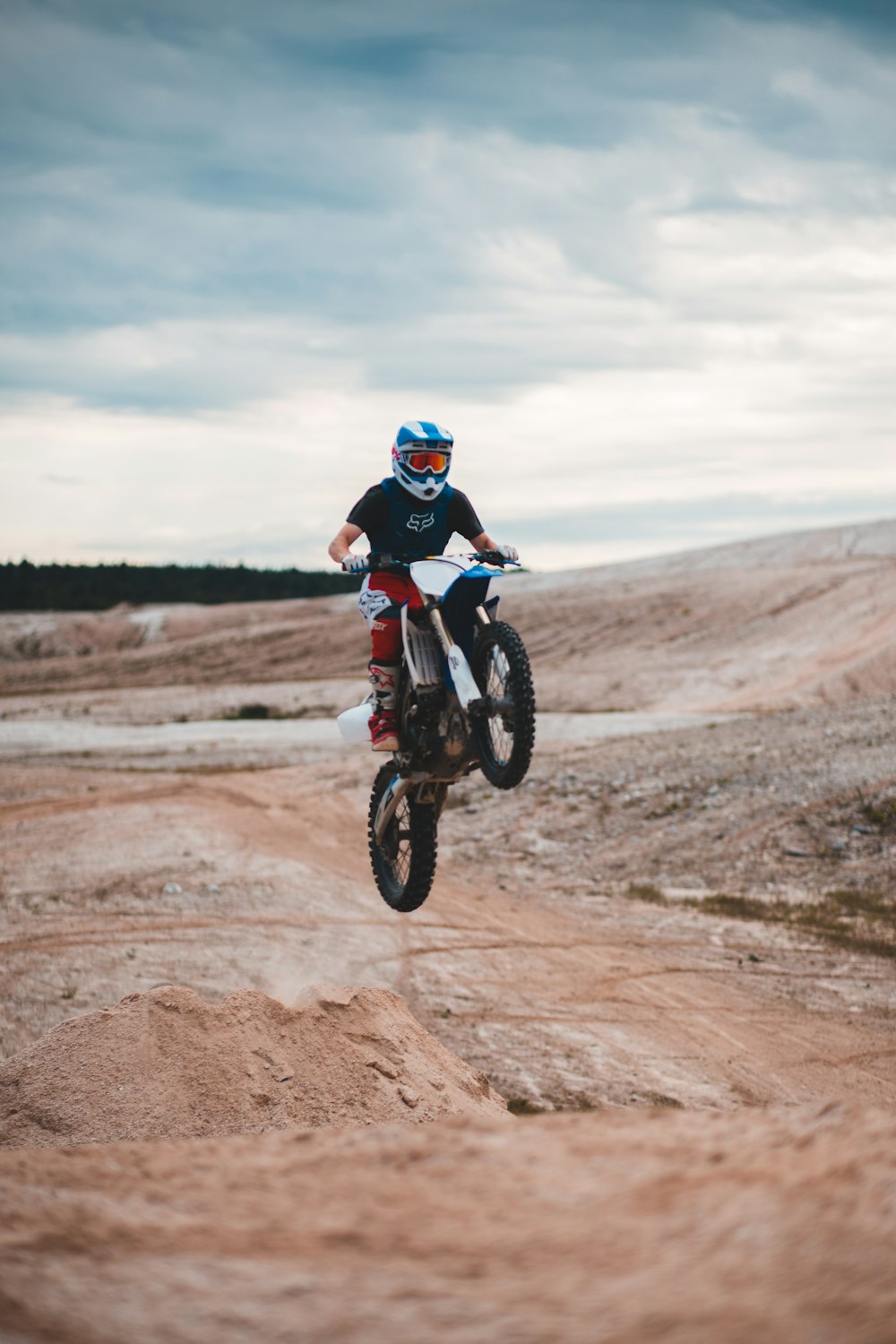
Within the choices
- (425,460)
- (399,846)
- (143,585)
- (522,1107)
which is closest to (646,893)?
(522,1107)

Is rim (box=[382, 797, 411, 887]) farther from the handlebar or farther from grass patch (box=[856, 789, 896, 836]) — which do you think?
grass patch (box=[856, 789, 896, 836])

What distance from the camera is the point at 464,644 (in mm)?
7426

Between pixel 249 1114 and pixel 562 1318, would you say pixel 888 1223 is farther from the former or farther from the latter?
pixel 249 1114

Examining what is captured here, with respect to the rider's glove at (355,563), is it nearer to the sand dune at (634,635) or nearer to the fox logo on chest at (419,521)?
the fox logo on chest at (419,521)

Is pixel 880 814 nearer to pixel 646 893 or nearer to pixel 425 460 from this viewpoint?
pixel 646 893

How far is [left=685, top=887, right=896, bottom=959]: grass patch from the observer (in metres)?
16.2

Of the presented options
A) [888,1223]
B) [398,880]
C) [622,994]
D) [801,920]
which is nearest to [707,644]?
[801,920]

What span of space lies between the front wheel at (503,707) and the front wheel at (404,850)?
4.55 ft

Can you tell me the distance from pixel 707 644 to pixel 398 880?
33853 millimetres

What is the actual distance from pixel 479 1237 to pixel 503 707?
351cm

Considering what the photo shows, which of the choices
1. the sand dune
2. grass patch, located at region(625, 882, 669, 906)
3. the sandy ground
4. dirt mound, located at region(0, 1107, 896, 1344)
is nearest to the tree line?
the sand dune

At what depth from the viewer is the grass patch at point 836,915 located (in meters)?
16.2

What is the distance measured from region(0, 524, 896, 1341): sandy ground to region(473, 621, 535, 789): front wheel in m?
2.11

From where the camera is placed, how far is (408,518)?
779 cm
